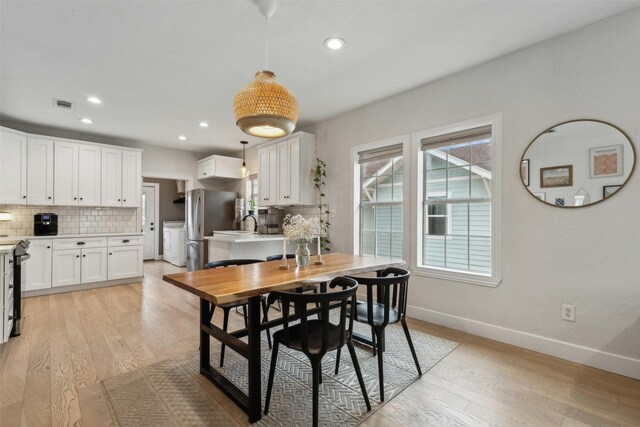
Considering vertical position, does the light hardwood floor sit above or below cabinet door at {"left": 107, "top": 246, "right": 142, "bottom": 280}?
below

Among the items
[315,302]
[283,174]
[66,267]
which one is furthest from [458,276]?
[66,267]

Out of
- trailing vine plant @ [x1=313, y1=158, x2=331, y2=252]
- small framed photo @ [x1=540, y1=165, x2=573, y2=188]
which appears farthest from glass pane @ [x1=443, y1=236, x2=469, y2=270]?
trailing vine plant @ [x1=313, y1=158, x2=331, y2=252]

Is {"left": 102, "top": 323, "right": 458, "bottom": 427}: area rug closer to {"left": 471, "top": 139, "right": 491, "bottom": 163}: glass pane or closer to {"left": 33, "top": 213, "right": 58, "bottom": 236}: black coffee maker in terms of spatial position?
{"left": 471, "top": 139, "right": 491, "bottom": 163}: glass pane

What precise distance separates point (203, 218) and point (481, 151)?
15.7 feet

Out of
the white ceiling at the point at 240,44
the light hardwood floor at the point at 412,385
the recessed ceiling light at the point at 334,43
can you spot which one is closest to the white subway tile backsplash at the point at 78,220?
the white ceiling at the point at 240,44

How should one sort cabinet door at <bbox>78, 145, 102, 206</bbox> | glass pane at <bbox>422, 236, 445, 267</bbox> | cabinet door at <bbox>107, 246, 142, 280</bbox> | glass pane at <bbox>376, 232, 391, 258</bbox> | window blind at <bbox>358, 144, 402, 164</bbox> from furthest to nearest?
1. cabinet door at <bbox>107, 246, 142, 280</bbox>
2. cabinet door at <bbox>78, 145, 102, 206</bbox>
3. glass pane at <bbox>376, 232, 391, 258</bbox>
4. window blind at <bbox>358, 144, 402, 164</bbox>
5. glass pane at <bbox>422, 236, 445, 267</bbox>

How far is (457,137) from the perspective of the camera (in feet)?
10.3

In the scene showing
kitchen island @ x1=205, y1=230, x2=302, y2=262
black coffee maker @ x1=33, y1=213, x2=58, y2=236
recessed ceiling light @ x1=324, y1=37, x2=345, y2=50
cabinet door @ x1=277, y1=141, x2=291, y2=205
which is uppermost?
recessed ceiling light @ x1=324, y1=37, x2=345, y2=50

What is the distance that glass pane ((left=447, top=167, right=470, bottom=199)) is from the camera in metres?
3.17

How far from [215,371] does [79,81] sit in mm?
3234

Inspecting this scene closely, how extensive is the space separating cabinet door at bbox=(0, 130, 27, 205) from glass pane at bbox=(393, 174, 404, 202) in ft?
17.2

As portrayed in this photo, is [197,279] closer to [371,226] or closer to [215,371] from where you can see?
[215,371]

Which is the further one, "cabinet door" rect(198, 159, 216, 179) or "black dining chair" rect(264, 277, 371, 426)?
"cabinet door" rect(198, 159, 216, 179)

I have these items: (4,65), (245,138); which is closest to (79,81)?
(4,65)
